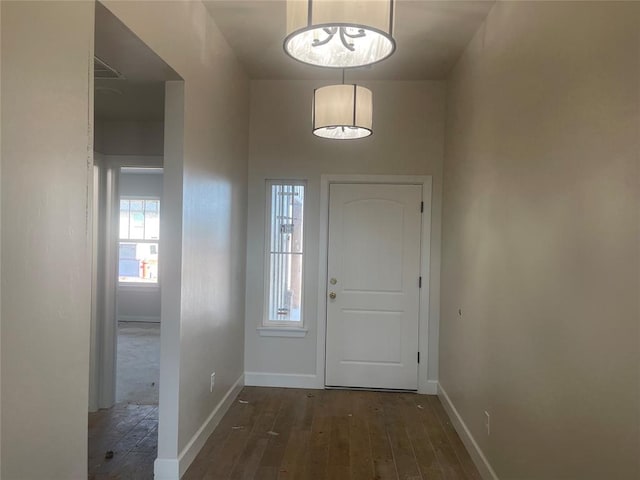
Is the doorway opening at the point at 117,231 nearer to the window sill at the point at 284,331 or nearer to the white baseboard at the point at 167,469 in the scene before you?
the white baseboard at the point at 167,469

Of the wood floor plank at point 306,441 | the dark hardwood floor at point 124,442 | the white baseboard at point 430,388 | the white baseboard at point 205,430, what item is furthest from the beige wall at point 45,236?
the white baseboard at point 430,388

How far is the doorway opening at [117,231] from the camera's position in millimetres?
2254

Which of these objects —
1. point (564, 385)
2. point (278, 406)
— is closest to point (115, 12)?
point (564, 385)

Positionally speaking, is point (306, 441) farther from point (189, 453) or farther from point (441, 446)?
Result: point (441, 446)

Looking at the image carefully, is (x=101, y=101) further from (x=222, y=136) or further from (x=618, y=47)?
(x=618, y=47)

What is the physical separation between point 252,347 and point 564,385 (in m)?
2.98

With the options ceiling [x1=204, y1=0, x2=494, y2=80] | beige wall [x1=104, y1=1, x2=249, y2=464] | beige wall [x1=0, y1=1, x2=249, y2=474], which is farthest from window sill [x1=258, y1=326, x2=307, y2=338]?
beige wall [x1=0, y1=1, x2=249, y2=474]

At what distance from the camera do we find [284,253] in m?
4.22

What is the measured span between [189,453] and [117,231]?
1904 millimetres

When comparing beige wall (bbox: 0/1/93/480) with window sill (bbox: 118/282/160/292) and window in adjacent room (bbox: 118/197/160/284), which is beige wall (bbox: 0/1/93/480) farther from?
window in adjacent room (bbox: 118/197/160/284)

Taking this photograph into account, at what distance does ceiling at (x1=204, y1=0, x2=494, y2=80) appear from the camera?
2.73m

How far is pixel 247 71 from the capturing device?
390cm

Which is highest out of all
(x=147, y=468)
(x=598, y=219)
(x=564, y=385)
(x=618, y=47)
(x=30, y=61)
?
(x=618, y=47)

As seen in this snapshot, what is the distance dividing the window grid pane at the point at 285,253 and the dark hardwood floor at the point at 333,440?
76 cm
